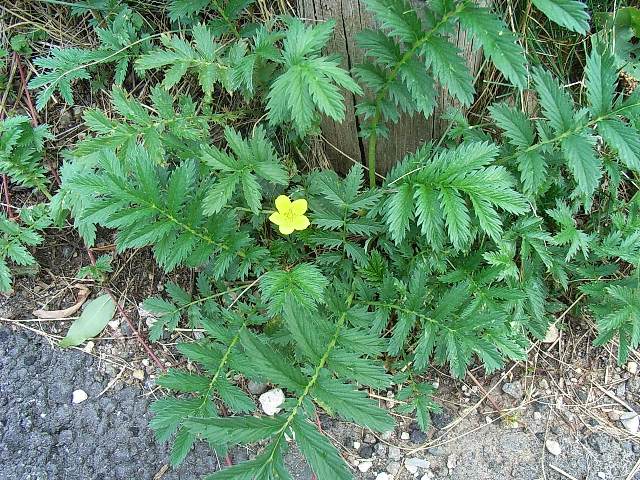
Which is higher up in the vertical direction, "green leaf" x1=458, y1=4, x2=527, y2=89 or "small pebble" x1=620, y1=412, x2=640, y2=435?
"green leaf" x1=458, y1=4, x2=527, y2=89

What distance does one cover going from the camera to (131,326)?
2479 millimetres

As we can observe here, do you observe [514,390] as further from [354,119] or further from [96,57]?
[96,57]

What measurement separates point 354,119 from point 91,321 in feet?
4.34

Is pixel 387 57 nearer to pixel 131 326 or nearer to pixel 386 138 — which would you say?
pixel 386 138

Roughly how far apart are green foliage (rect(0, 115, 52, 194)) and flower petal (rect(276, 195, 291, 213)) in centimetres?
112

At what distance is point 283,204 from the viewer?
83.0 inches

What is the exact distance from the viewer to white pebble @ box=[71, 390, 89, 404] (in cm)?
235

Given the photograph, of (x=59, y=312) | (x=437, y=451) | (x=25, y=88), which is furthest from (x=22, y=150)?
(x=437, y=451)

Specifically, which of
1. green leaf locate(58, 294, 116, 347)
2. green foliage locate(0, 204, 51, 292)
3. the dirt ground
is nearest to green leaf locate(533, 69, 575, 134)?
the dirt ground

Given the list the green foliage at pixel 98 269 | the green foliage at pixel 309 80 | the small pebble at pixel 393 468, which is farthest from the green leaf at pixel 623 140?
the green foliage at pixel 98 269

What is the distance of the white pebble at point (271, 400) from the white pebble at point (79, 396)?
2.18 ft

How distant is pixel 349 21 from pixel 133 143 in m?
0.85

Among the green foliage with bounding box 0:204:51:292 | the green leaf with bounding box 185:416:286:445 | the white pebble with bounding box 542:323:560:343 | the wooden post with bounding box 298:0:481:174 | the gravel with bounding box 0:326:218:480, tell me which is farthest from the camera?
the white pebble with bounding box 542:323:560:343

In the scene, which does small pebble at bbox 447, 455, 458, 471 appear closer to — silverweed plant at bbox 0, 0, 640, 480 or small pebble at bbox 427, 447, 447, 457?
small pebble at bbox 427, 447, 447, 457
